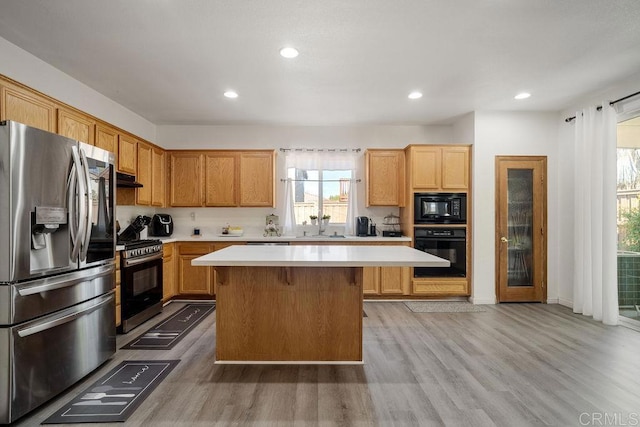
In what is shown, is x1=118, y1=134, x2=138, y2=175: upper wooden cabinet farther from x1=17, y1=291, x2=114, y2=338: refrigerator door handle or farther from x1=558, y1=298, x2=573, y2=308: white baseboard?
x1=558, y1=298, x2=573, y2=308: white baseboard

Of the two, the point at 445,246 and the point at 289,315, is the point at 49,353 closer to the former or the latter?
the point at 289,315

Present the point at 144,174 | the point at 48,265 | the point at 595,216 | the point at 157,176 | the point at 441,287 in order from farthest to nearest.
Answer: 1. the point at 157,176
2. the point at 441,287
3. the point at 144,174
4. the point at 595,216
5. the point at 48,265

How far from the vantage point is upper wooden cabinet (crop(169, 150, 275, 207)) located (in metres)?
4.89

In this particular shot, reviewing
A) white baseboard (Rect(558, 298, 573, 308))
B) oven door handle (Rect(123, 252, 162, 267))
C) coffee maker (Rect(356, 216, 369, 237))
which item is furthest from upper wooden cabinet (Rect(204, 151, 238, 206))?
white baseboard (Rect(558, 298, 573, 308))

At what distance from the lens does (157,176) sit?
4.68 meters

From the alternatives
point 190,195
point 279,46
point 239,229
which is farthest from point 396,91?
point 190,195

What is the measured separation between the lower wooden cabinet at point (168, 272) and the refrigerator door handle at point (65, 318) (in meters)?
1.58

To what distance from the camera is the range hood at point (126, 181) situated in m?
3.67

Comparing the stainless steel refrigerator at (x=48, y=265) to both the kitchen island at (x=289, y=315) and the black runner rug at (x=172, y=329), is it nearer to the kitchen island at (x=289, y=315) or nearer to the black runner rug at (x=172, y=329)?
the black runner rug at (x=172, y=329)

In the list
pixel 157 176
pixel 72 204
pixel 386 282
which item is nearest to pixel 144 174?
pixel 157 176

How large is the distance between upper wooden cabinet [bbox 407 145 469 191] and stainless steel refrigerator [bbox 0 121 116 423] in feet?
12.6

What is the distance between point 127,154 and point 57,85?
3.20 ft

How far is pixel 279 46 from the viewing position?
2711 mm

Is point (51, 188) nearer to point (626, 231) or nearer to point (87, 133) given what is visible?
point (87, 133)
